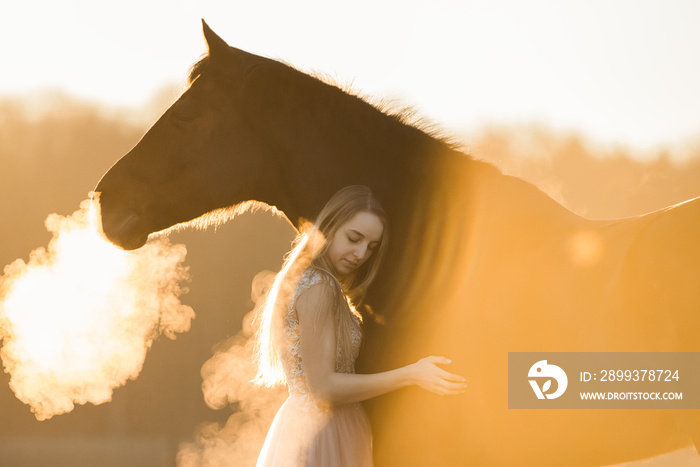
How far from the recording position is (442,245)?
3.55 metres

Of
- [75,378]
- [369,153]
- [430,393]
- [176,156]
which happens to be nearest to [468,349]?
[430,393]

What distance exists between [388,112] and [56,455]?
20894 mm

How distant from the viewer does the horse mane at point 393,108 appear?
379cm

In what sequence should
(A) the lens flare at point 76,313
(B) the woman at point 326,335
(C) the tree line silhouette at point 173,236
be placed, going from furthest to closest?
(C) the tree line silhouette at point 173,236
(A) the lens flare at point 76,313
(B) the woman at point 326,335

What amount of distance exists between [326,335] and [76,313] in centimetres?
779

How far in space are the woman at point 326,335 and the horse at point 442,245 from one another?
11 cm

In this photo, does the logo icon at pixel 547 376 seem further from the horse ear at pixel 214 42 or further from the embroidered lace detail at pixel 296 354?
the horse ear at pixel 214 42

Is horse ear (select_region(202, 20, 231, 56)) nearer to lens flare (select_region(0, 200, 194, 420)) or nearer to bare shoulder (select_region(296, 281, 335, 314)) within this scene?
bare shoulder (select_region(296, 281, 335, 314))

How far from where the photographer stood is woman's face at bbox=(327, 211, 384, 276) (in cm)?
351

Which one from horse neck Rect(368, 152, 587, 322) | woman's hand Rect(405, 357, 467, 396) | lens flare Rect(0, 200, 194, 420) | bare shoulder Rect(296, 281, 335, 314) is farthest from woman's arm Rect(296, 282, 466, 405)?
lens flare Rect(0, 200, 194, 420)

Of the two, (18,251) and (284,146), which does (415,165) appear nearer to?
(284,146)

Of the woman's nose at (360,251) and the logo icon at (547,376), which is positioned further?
the woman's nose at (360,251)

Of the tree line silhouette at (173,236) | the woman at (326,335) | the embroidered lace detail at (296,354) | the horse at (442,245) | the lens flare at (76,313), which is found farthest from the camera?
the tree line silhouette at (173,236)

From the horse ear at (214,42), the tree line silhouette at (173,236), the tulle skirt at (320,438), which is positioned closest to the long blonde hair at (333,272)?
the tulle skirt at (320,438)
